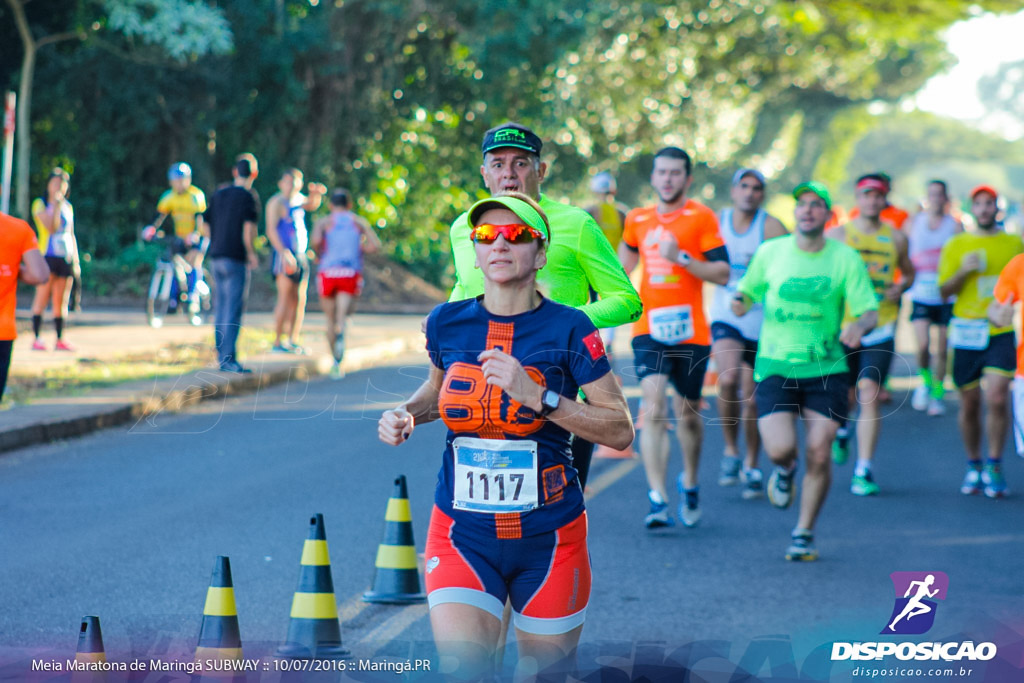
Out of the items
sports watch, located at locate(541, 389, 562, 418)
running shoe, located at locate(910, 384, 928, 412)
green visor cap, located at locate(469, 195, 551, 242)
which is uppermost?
green visor cap, located at locate(469, 195, 551, 242)

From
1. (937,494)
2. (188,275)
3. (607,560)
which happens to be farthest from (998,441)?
(188,275)

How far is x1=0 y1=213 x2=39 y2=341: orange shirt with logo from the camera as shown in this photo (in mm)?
8023

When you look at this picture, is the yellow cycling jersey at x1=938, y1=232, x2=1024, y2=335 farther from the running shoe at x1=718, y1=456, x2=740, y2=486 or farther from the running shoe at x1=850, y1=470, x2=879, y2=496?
Result: the running shoe at x1=718, y1=456, x2=740, y2=486

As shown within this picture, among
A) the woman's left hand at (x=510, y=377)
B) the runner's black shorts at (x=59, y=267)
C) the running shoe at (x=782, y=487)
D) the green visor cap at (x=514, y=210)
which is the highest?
the runner's black shorts at (x=59, y=267)

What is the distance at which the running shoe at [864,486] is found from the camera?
9.39 meters

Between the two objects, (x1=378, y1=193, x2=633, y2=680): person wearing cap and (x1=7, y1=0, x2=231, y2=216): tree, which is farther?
(x1=7, y1=0, x2=231, y2=216): tree

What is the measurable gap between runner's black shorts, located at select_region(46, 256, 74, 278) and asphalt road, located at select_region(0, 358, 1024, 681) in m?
3.37

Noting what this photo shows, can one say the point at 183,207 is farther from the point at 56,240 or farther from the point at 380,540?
the point at 380,540

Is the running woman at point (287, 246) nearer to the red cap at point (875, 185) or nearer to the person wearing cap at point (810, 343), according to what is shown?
the red cap at point (875, 185)

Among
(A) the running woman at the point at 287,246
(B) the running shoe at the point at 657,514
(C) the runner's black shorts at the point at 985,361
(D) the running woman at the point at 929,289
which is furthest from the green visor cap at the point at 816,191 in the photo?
(A) the running woman at the point at 287,246

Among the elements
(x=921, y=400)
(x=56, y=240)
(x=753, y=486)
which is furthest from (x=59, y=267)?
(x=921, y=400)

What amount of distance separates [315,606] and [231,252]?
29.4 ft

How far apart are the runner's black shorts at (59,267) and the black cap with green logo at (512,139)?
10.1 m

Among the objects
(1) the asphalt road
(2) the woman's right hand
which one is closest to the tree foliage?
Answer: (1) the asphalt road
